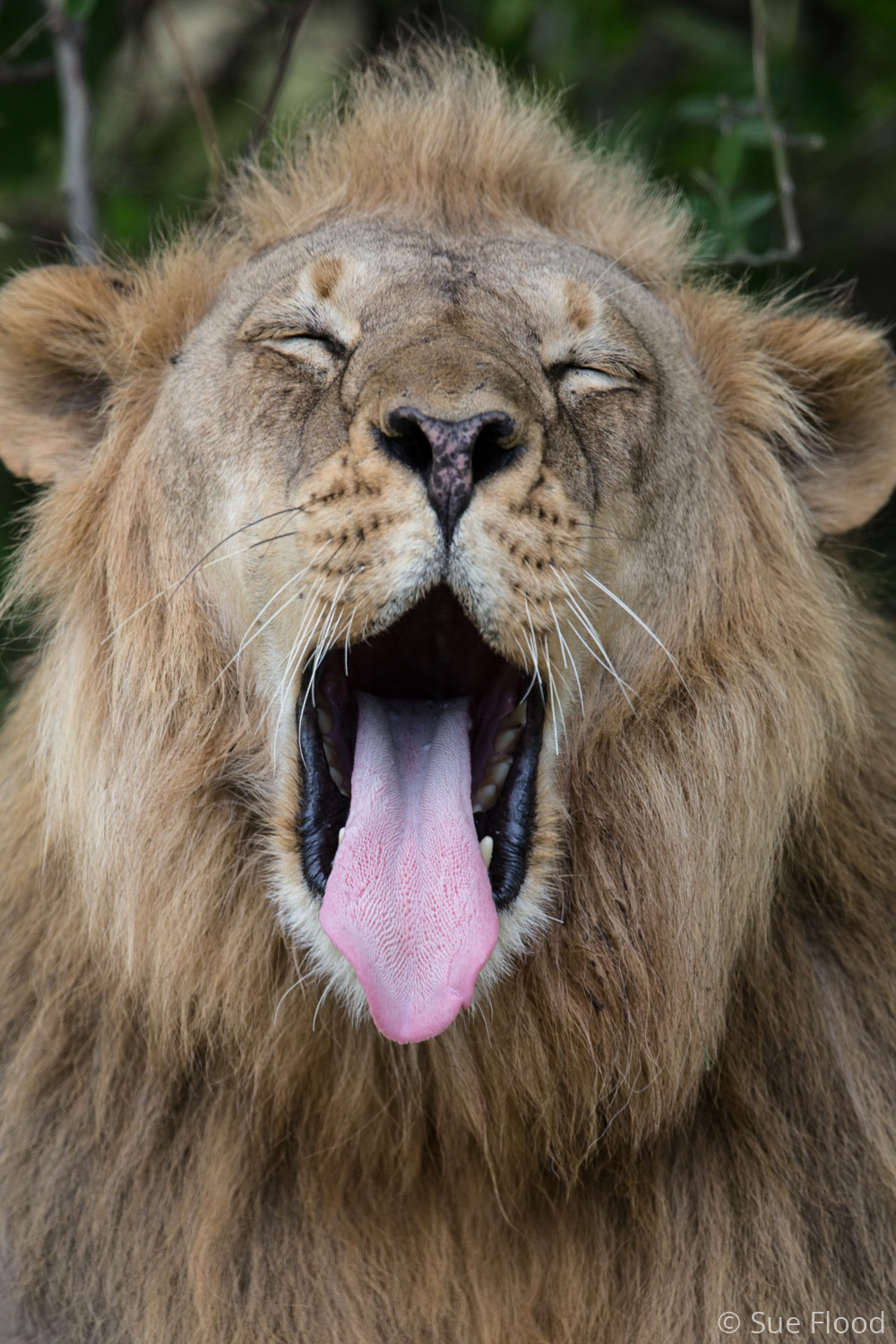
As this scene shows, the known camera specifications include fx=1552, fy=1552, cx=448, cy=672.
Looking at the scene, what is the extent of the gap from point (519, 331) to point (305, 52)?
4.72 m

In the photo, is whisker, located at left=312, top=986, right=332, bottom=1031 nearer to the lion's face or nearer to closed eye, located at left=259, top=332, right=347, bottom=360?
the lion's face

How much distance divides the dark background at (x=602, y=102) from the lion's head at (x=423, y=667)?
4.15ft

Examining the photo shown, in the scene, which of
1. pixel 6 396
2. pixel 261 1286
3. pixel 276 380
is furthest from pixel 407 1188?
pixel 6 396

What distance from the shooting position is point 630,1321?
9.21 ft

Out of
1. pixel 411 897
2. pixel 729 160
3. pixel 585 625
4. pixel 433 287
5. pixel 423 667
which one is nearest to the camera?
pixel 411 897

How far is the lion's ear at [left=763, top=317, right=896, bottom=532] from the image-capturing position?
3.19 m

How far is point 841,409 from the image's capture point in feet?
10.7

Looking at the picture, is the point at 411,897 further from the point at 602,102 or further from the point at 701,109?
the point at 602,102

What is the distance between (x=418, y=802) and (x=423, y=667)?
0.41 m

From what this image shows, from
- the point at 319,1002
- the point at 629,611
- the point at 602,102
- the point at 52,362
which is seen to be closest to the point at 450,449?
the point at 629,611

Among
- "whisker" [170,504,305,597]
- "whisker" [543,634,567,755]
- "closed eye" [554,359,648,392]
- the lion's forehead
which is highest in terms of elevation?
the lion's forehead

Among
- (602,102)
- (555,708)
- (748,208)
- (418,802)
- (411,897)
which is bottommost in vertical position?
(411,897)

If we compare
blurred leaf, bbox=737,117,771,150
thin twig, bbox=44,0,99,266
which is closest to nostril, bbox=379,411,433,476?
thin twig, bbox=44,0,99,266

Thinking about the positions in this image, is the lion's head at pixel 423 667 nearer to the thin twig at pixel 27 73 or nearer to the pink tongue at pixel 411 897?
the pink tongue at pixel 411 897
